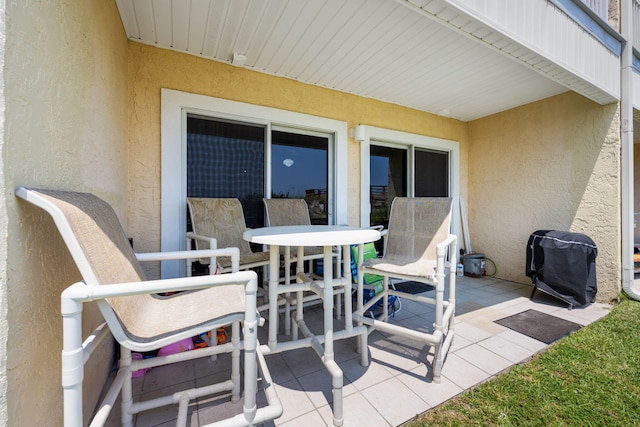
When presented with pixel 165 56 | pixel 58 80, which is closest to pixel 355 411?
pixel 58 80

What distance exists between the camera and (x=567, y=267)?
3.01 meters

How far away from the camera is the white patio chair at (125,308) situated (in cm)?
76

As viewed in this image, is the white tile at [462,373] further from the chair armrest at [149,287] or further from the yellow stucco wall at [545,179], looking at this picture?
the yellow stucco wall at [545,179]

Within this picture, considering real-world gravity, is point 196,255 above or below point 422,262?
above

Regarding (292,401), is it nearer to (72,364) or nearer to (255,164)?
(72,364)

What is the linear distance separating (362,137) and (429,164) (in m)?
1.55

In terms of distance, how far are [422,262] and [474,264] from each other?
261 centimetres

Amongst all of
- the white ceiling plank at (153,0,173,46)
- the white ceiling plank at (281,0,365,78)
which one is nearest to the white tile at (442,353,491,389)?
the white ceiling plank at (281,0,365,78)

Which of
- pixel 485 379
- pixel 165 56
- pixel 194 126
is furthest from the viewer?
pixel 194 126

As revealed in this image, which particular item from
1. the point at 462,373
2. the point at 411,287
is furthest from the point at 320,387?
the point at 411,287

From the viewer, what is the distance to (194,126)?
2.70 meters

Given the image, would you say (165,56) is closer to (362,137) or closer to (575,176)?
(362,137)

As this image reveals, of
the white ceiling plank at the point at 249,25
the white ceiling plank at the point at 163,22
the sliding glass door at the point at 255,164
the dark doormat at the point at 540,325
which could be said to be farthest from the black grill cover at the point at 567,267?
the white ceiling plank at the point at 163,22

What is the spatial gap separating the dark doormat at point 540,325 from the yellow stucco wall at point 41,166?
317cm
